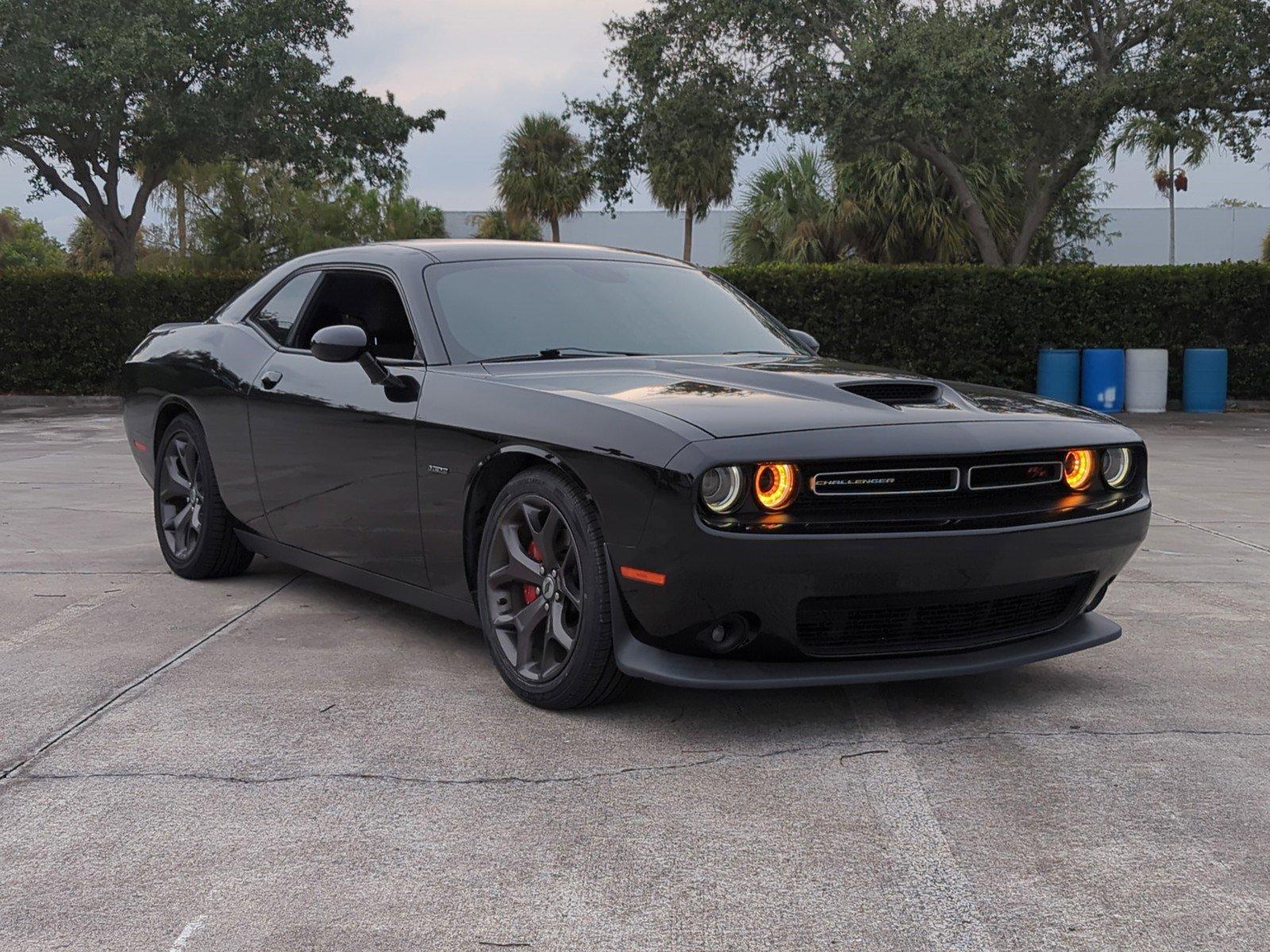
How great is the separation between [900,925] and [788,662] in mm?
1139

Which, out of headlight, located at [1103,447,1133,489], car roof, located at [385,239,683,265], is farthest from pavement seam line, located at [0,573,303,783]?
headlight, located at [1103,447,1133,489]

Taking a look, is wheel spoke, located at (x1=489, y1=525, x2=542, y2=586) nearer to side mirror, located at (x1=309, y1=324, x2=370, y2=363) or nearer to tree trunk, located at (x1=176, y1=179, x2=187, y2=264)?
side mirror, located at (x1=309, y1=324, x2=370, y2=363)

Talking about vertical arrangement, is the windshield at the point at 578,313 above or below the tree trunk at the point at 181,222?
below

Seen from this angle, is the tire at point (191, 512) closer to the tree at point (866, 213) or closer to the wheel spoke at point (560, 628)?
the wheel spoke at point (560, 628)

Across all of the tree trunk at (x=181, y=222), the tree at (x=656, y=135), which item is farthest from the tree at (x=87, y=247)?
the tree at (x=656, y=135)

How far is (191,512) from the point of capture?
6066 millimetres

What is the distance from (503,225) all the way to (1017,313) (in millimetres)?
35991

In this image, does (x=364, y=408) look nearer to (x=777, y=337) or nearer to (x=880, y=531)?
(x=777, y=337)

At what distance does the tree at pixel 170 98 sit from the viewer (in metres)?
26.2

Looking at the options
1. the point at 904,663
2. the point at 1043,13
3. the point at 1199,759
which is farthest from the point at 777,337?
the point at 1043,13

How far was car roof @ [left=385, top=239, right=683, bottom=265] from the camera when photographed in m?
5.06

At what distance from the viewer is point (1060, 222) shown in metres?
44.0

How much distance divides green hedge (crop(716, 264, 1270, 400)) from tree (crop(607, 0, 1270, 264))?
138 inches

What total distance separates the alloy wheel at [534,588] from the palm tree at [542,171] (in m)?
44.7
